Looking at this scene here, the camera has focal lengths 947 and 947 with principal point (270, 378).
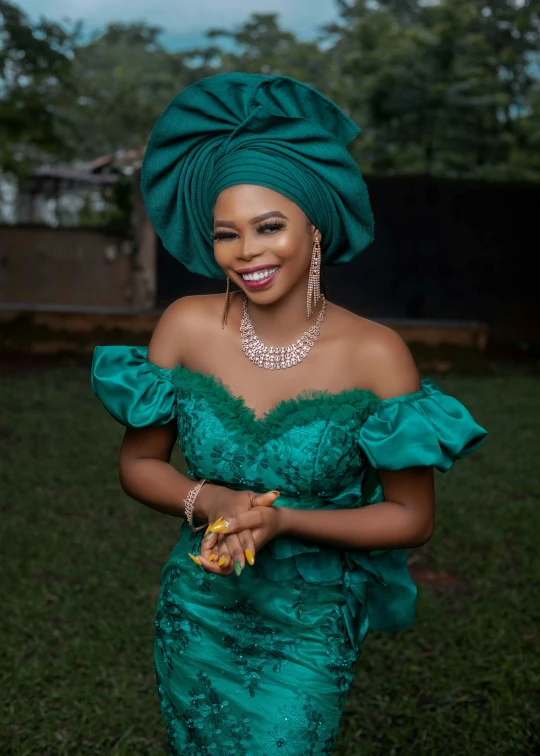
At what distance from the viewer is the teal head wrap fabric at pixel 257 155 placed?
2.13 metres

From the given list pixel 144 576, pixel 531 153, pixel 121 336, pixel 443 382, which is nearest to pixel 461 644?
pixel 144 576

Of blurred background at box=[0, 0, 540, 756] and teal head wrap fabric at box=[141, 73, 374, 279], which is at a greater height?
teal head wrap fabric at box=[141, 73, 374, 279]

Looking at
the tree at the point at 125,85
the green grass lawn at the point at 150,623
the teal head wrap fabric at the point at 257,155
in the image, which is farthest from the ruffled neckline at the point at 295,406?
the tree at the point at 125,85

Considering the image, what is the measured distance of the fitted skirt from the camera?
2.13 meters

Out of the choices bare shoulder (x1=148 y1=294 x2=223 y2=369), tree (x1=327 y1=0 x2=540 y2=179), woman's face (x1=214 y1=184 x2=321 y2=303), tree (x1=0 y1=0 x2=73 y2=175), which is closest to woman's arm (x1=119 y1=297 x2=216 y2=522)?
bare shoulder (x1=148 y1=294 x2=223 y2=369)

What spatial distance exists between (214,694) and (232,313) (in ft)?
3.00

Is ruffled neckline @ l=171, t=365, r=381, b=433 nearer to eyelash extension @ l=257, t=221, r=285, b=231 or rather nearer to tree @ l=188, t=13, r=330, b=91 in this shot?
eyelash extension @ l=257, t=221, r=285, b=231

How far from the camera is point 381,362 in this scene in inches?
86.7

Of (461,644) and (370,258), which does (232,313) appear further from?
(370,258)

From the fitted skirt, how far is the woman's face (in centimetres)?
63

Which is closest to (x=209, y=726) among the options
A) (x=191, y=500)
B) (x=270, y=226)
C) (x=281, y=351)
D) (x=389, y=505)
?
(x=191, y=500)

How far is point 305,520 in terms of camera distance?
6.88ft

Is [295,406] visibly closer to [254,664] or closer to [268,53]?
[254,664]

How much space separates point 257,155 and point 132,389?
0.62 metres
